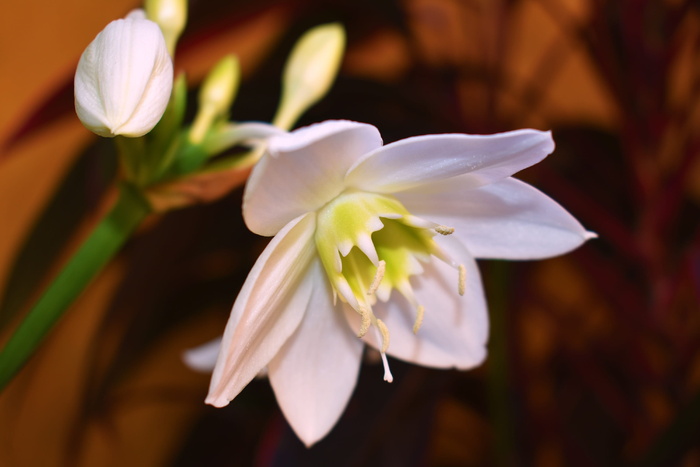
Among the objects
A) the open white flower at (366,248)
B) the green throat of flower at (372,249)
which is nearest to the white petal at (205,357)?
the open white flower at (366,248)

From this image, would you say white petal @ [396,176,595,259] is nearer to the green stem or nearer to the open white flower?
the open white flower

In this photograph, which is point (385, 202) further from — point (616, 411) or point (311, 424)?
point (616, 411)

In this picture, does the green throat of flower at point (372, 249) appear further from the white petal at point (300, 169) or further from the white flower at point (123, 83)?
the white flower at point (123, 83)

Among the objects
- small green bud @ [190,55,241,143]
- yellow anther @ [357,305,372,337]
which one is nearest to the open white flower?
yellow anther @ [357,305,372,337]

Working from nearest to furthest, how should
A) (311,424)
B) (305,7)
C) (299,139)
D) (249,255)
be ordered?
(299,139), (311,424), (305,7), (249,255)

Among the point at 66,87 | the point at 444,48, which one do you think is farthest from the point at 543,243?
the point at 444,48

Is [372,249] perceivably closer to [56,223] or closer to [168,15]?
[168,15]

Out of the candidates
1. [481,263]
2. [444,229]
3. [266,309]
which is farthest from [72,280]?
[481,263]
